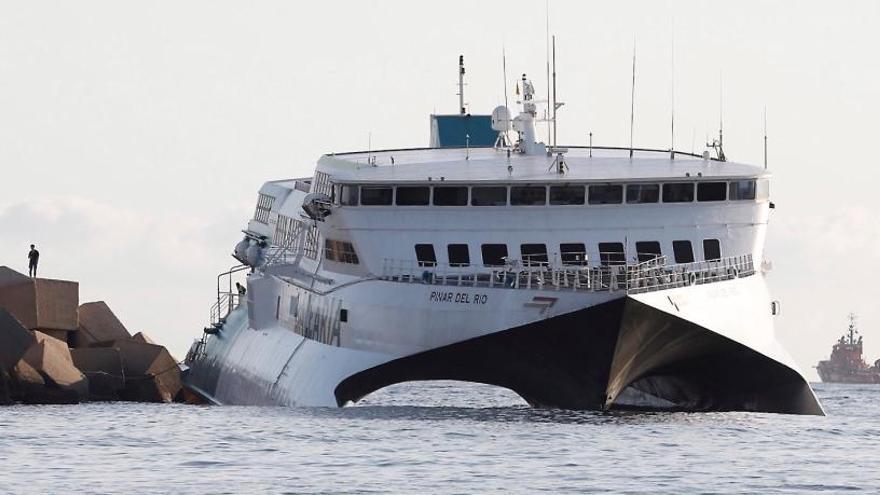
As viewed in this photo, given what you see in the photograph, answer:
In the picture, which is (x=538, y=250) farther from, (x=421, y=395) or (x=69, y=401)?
(x=421, y=395)

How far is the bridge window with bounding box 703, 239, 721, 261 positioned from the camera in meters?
69.8

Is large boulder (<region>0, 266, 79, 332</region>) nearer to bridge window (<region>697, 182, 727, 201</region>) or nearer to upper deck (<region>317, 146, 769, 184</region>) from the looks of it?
upper deck (<region>317, 146, 769, 184</region>)

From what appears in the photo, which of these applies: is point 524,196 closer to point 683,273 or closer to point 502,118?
point 683,273

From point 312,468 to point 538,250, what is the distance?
54.4 feet

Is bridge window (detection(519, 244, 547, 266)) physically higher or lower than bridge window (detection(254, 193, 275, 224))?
lower

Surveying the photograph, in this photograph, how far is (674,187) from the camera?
228 ft

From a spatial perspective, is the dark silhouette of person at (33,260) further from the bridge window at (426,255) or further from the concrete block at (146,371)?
the bridge window at (426,255)

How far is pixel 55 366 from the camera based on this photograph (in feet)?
253

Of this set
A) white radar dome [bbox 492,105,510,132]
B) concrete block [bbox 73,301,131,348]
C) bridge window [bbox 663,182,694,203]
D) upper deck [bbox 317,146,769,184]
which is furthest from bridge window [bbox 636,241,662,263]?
concrete block [bbox 73,301,131,348]

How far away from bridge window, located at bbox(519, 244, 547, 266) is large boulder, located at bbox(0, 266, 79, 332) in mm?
20247

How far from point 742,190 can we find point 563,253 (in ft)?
17.8

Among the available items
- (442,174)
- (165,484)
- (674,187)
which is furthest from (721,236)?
(165,484)

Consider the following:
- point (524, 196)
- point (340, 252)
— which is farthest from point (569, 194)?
point (340, 252)

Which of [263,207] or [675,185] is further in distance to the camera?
[263,207]
